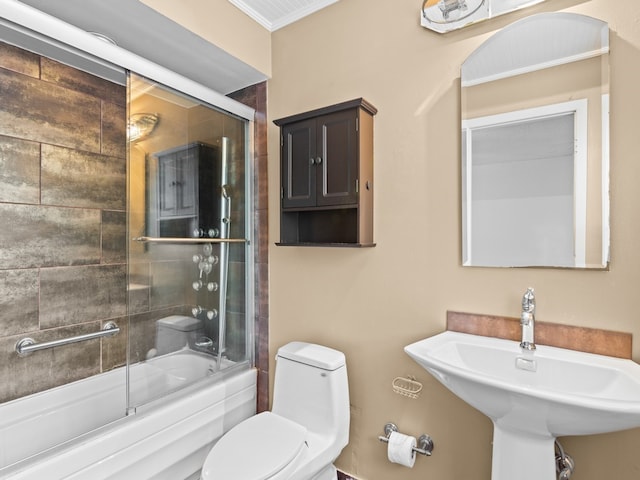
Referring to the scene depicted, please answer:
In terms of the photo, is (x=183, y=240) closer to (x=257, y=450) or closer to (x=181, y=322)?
(x=181, y=322)

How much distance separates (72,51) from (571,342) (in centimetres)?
219

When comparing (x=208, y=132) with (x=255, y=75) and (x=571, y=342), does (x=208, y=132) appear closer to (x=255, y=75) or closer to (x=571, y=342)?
(x=255, y=75)

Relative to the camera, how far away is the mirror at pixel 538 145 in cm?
124

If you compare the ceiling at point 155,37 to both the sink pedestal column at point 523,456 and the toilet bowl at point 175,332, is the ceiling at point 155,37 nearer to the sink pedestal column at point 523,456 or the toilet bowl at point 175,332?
the toilet bowl at point 175,332

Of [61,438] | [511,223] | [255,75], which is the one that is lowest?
[61,438]

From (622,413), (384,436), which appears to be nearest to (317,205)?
(384,436)

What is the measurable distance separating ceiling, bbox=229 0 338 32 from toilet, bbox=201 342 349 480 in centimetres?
178

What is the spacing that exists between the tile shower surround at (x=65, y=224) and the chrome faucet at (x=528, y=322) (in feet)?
4.50

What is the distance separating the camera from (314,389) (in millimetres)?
1678

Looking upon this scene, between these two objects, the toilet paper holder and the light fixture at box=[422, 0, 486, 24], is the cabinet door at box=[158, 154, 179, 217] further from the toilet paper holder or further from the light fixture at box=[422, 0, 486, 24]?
the toilet paper holder

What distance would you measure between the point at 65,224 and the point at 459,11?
218 cm

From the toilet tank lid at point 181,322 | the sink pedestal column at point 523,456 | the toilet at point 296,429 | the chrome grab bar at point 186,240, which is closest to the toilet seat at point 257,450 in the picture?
the toilet at point 296,429

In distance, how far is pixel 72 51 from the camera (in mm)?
1421

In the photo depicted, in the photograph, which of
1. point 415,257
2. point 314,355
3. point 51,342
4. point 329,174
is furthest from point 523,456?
point 51,342
